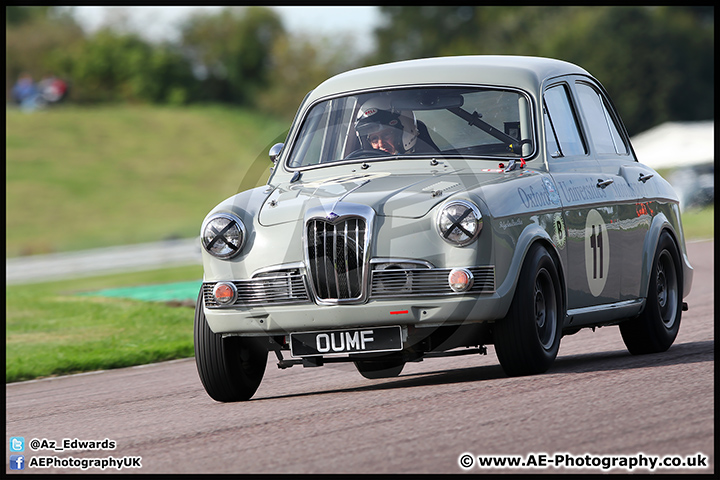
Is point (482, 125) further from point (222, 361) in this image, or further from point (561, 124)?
point (222, 361)

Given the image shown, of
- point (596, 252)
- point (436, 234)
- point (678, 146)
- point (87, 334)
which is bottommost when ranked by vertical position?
point (87, 334)

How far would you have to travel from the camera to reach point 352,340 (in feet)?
21.4

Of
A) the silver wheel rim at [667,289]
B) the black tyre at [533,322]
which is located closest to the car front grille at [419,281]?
the black tyre at [533,322]

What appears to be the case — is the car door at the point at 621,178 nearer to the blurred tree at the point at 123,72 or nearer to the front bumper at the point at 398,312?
the front bumper at the point at 398,312

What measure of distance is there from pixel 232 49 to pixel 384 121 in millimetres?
75118

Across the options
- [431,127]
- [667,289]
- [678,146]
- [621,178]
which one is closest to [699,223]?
[678,146]

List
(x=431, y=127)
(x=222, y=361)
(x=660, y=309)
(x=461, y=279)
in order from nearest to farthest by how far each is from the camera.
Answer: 1. (x=461, y=279)
2. (x=222, y=361)
3. (x=431, y=127)
4. (x=660, y=309)

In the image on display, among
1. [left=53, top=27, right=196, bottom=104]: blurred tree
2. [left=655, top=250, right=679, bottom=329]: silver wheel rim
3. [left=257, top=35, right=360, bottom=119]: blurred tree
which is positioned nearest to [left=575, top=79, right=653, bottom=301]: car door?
[left=655, top=250, right=679, bottom=329]: silver wheel rim

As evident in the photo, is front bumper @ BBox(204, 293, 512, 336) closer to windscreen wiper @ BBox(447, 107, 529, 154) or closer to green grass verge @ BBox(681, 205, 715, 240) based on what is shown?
windscreen wiper @ BBox(447, 107, 529, 154)

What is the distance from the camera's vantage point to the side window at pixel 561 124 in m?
7.71

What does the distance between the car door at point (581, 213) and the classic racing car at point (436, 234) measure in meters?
0.01

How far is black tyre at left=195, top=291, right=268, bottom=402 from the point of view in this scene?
6.89 metres

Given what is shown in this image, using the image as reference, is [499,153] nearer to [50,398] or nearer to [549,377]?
[549,377]

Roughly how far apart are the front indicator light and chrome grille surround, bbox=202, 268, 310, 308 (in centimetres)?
83
